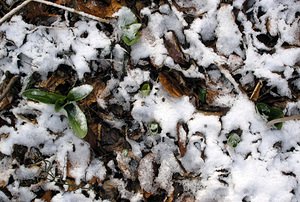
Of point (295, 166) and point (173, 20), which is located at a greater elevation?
point (173, 20)

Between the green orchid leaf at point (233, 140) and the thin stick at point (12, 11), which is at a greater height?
the thin stick at point (12, 11)

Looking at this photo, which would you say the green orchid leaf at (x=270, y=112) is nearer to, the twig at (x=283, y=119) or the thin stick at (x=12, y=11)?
the twig at (x=283, y=119)

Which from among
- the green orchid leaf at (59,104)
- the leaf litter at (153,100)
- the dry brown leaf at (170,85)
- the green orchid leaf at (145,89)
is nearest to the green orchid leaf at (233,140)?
the leaf litter at (153,100)

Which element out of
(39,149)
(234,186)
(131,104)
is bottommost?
(234,186)

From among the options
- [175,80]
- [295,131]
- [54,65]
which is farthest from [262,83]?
[54,65]

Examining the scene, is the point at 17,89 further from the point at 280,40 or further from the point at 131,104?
the point at 280,40

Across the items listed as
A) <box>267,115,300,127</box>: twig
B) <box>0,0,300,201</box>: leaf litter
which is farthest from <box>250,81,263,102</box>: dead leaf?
<box>267,115,300,127</box>: twig
